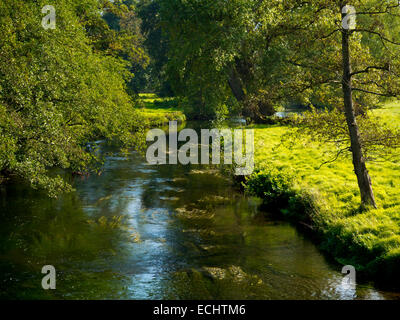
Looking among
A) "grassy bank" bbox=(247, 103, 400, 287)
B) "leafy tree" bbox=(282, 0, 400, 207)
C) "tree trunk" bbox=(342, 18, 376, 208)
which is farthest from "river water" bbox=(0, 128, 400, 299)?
"leafy tree" bbox=(282, 0, 400, 207)

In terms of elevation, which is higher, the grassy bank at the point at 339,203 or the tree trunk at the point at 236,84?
the tree trunk at the point at 236,84

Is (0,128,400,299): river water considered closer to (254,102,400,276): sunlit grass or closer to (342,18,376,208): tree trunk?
(254,102,400,276): sunlit grass

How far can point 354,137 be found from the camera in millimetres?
13516

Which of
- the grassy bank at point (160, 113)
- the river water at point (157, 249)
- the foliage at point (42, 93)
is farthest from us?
the grassy bank at point (160, 113)

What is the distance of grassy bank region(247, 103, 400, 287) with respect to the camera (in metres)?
11.1

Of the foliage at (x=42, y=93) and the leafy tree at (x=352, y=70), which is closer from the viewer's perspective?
the leafy tree at (x=352, y=70)

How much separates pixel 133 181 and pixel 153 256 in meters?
11.2

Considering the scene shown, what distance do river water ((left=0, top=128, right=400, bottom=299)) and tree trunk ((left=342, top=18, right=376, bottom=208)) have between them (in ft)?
8.22

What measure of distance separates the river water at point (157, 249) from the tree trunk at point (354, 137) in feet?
8.22

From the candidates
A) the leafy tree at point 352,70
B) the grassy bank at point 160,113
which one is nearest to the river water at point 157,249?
the leafy tree at point 352,70

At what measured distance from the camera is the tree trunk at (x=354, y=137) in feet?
44.3

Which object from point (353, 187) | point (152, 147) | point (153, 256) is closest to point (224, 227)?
point (153, 256)

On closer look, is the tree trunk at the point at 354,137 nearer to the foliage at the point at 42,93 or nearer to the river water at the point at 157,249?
the river water at the point at 157,249

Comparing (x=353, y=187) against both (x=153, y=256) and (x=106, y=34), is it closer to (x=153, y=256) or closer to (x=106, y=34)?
(x=153, y=256)
